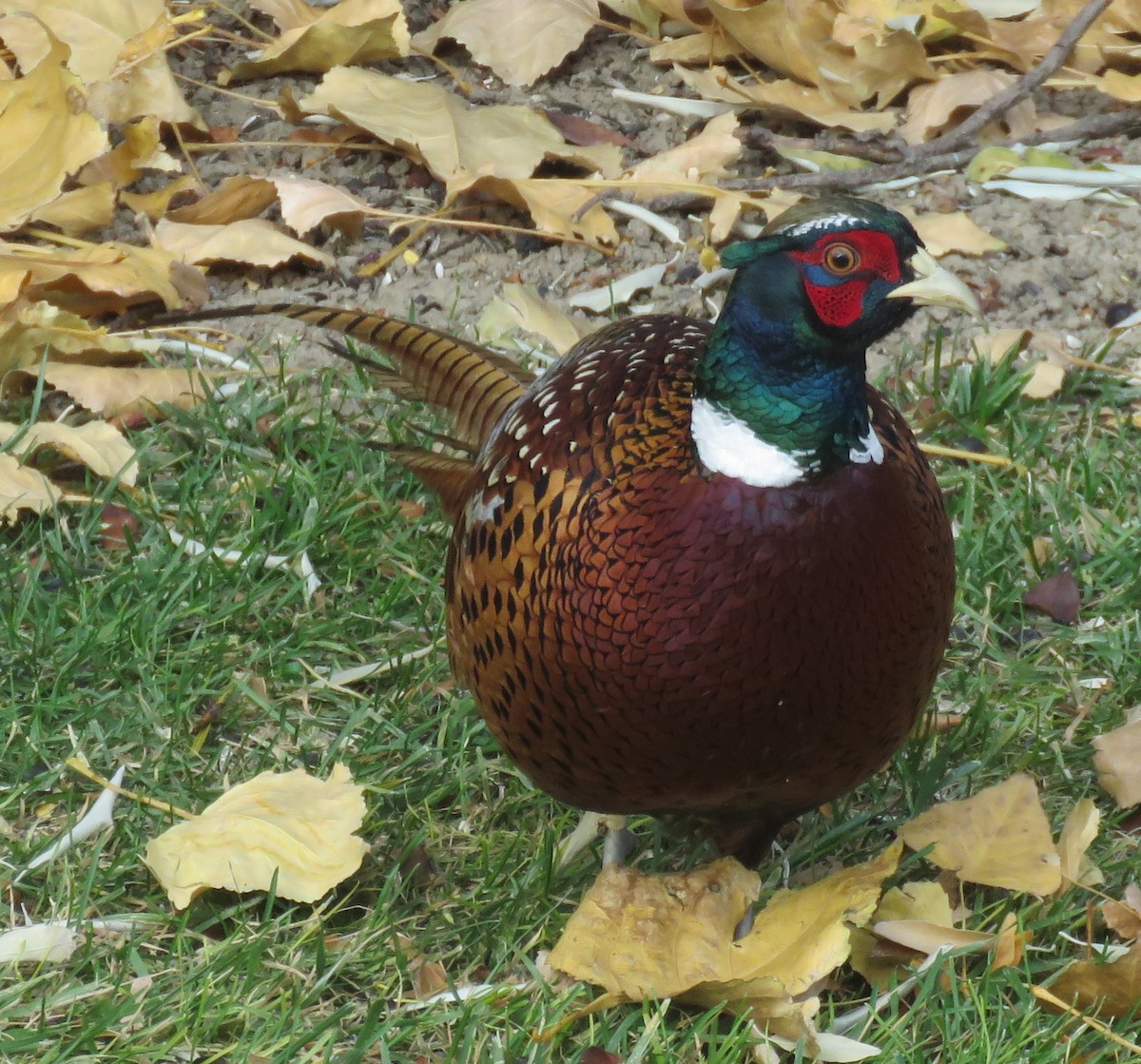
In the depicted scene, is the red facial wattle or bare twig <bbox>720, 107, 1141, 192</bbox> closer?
the red facial wattle

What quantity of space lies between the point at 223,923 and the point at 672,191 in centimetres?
232

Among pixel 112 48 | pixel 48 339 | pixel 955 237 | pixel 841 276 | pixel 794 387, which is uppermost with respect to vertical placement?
pixel 841 276

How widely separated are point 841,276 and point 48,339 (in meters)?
2.06

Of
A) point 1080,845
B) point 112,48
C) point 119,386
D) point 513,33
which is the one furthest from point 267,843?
point 513,33

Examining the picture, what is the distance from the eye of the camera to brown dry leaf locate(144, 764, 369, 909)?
2.37 m

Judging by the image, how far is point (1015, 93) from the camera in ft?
13.6

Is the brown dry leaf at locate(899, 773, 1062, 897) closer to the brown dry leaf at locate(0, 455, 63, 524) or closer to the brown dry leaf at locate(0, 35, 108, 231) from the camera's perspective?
the brown dry leaf at locate(0, 455, 63, 524)

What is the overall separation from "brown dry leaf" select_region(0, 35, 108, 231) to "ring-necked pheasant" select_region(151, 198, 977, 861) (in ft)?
6.04

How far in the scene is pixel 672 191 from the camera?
160 inches

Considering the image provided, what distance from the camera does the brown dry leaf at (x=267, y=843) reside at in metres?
2.37

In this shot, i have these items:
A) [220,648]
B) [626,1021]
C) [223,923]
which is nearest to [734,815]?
[626,1021]

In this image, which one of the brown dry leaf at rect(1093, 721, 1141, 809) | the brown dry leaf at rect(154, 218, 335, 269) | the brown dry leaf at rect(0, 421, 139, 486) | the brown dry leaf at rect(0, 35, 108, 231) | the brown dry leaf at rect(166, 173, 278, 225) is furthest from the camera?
the brown dry leaf at rect(166, 173, 278, 225)

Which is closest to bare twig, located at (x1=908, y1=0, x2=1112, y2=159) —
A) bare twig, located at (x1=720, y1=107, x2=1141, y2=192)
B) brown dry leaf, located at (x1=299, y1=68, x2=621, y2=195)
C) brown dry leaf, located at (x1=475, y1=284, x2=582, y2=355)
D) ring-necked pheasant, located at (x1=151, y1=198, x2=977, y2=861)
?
bare twig, located at (x1=720, y1=107, x2=1141, y2=192)

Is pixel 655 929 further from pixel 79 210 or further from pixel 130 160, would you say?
pixel 130 160
